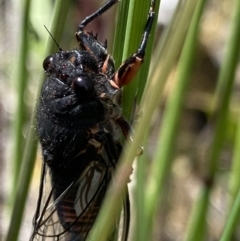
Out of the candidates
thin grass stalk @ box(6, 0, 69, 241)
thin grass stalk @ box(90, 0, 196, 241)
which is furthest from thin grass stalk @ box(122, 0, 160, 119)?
thin grass stalk @ box(90, 0, 196, 241)

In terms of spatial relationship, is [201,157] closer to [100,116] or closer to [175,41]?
[100,116]

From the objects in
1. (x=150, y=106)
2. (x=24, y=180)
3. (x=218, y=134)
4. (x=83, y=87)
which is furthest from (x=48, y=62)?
(x=150, y=106)

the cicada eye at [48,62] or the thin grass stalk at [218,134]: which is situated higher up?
the cicada eye at [48,62]

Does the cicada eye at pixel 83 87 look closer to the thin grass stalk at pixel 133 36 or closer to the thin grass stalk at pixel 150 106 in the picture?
the thin grass stalk at pixel 133 36

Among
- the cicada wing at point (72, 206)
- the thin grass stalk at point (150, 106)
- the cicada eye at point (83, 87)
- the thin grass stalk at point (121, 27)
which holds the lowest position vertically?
the cicada wing at point (72, 206)

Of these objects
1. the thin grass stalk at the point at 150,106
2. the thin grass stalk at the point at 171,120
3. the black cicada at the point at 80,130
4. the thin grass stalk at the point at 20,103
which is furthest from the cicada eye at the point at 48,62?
the thin grass stalk at the point at 150,106

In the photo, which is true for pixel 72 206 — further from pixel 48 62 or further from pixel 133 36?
pixel 133 36
